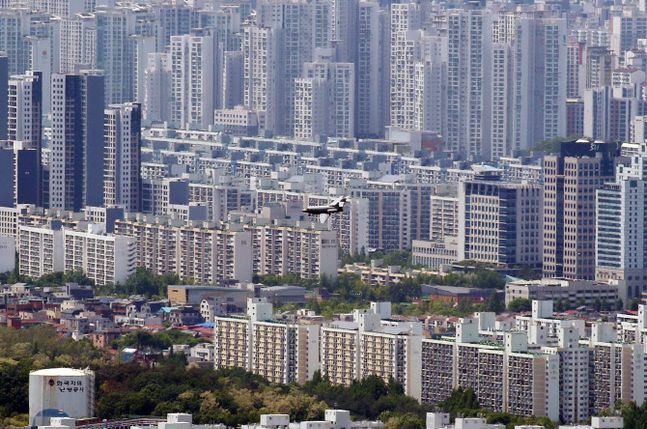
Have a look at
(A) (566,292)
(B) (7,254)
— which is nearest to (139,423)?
(A) (566,292)

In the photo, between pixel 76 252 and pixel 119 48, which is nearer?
pixel 76 252

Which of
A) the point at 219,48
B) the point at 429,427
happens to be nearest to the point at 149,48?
the point at 219,48

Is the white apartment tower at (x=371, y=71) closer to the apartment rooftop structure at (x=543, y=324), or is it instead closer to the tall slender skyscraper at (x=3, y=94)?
the tall slender skyscraper at (x=3, y=94)

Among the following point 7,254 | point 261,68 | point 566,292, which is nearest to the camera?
point 566,292

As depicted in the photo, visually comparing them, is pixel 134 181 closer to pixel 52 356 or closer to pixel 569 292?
pixel 569 292

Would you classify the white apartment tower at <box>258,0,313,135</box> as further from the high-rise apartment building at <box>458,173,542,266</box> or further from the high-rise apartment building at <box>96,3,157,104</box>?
the high-rise apartment building at <box>458,173,542,266</box>

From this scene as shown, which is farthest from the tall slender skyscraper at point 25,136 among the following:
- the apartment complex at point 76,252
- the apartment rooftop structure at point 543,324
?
the apartment rooftop structure at point 543,324

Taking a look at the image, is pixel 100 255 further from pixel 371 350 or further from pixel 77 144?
pixel 371 350
